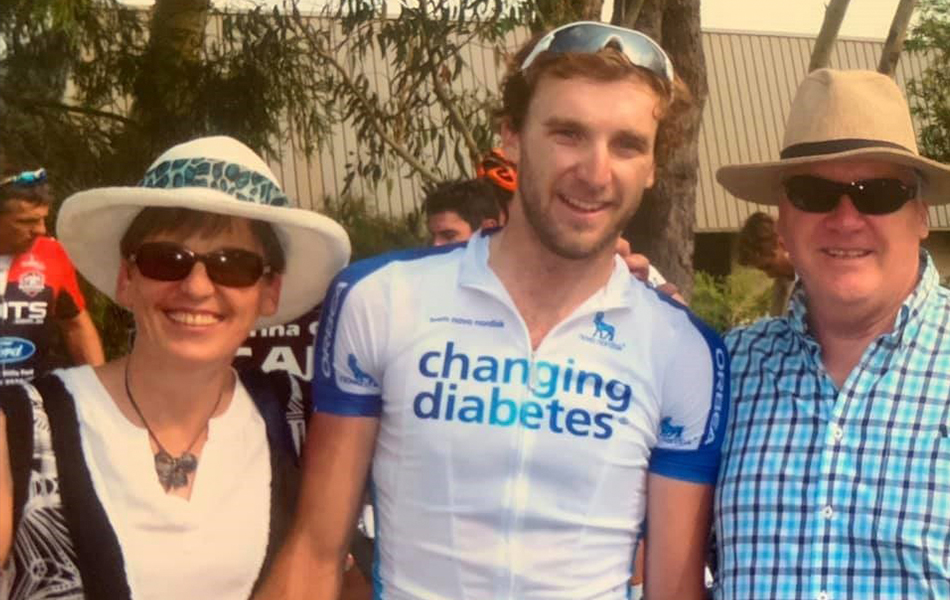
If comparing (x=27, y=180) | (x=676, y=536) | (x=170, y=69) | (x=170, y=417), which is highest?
(x=170, y=69)

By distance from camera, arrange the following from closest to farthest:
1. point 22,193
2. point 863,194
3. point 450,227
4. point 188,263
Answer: point 188,263, point 863,194, point 22,193, point 450,227

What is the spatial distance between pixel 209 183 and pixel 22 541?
2.67ft

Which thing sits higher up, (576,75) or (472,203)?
(576,75)

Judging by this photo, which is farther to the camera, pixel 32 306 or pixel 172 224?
pixel 32 306

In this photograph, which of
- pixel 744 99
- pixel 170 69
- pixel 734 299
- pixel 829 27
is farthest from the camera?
pixel 744 99

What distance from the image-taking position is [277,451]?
8.29 ft

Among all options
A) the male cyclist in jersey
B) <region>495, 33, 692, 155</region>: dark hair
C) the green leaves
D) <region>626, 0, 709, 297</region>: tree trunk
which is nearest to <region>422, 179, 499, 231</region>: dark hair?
<region>495, 33, 692, 155</region>: dark hair

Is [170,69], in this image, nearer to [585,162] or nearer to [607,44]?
[607,44]

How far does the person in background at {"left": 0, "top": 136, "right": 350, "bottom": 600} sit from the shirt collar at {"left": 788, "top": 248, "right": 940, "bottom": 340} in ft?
3.62

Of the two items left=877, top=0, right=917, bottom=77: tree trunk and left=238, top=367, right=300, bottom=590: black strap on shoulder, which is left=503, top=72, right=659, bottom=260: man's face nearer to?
left=238, top=367, right=300, bottom=590: black strap on shoulder

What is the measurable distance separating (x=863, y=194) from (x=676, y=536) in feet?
2.93

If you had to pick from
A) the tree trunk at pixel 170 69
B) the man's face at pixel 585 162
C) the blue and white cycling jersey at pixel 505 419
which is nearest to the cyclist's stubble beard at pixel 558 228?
the man's face at pixel 585 162

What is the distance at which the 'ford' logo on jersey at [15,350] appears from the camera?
5.26m

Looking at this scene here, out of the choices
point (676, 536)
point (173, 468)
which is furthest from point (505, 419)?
point (173, 468)
